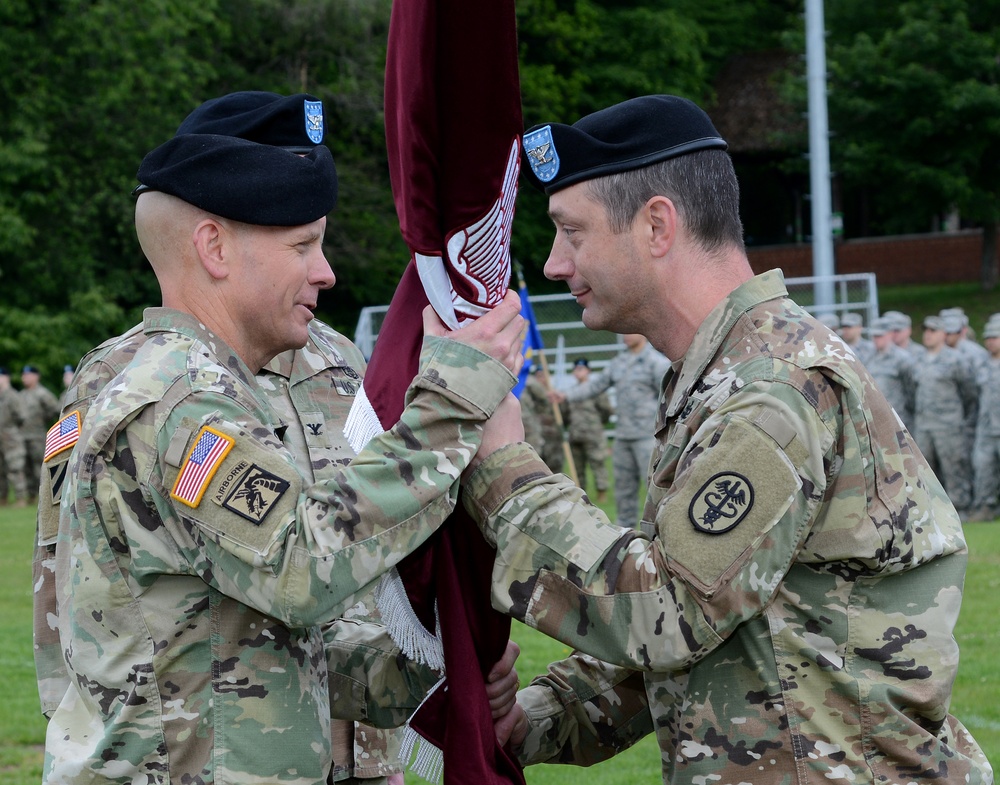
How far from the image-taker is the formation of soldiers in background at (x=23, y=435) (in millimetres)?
21672

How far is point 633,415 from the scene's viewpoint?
13.9 m

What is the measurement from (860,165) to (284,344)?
34.5 metres

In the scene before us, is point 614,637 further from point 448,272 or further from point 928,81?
point 928,81

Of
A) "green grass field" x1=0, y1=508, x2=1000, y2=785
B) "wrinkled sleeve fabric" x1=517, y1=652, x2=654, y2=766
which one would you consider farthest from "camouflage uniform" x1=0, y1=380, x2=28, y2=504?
"wrinkled sleeve fabric" x1=517, y1=652, x2=654, y2=766

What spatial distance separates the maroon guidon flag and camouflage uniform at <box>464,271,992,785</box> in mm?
228

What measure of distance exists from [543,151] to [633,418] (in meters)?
11.0

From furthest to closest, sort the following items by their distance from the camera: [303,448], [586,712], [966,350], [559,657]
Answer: [966,350] < [559,657] < [303,448] < [586,712]

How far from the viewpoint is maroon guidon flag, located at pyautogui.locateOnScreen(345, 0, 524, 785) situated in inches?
111

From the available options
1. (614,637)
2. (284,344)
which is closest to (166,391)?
(284,344)

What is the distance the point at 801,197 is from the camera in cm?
4219

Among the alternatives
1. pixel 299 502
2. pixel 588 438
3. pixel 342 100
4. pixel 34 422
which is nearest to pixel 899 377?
pixel 588 438

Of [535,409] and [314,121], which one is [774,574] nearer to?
[314,121]

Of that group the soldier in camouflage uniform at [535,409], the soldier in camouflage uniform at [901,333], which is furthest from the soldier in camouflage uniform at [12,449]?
the soldier in camouflage uniform at [901,333]

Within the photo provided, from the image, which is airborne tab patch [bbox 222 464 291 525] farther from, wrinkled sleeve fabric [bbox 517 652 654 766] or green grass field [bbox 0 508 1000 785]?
green grass field [bbox 0 508 1000 785]
